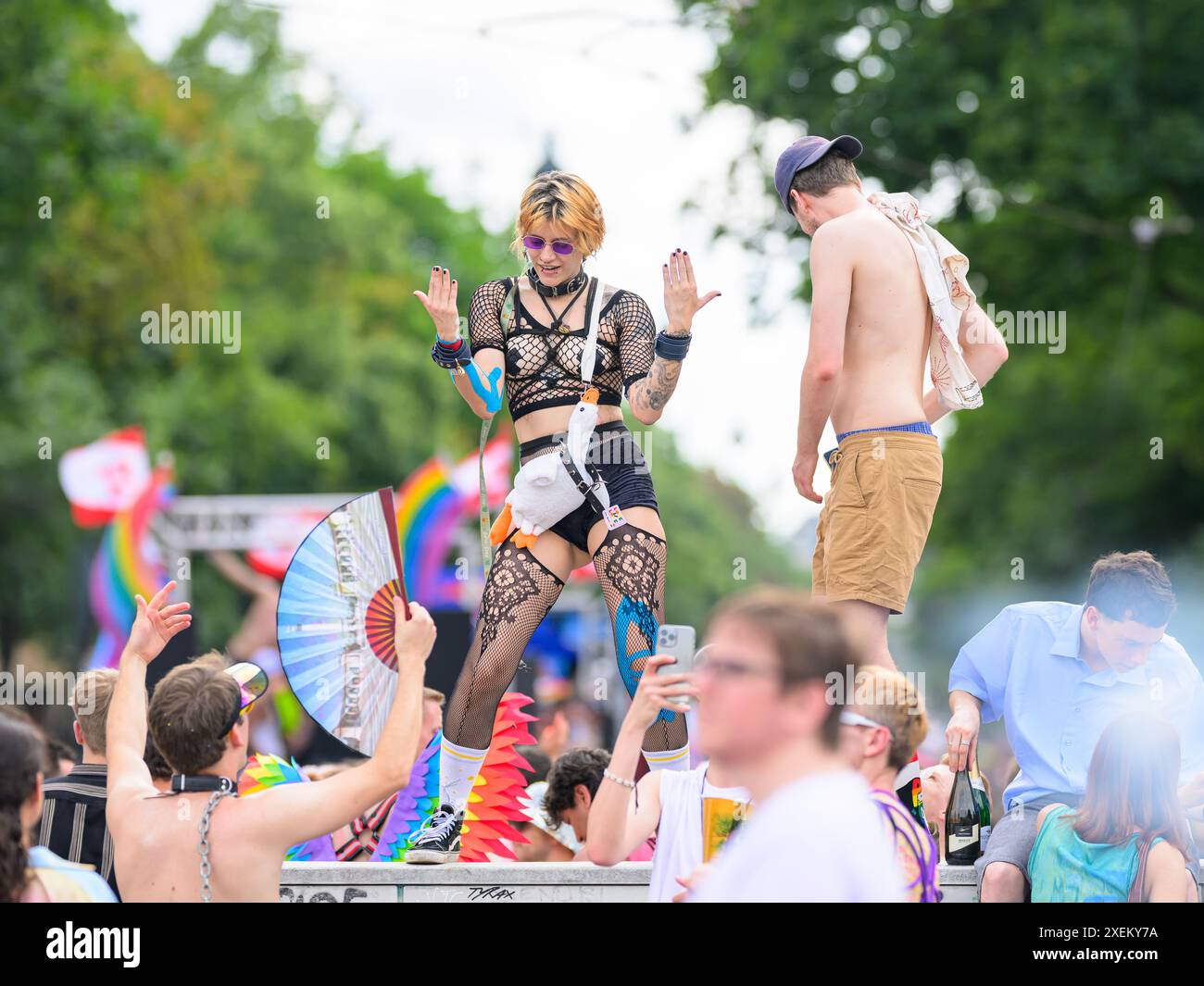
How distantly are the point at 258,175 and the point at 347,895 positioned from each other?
29.4 metres

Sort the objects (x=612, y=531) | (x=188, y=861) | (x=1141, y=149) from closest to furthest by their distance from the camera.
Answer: (x=188, y=861) → (x=612, y=531) → (x=1141, y=149)

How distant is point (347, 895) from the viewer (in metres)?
5.07

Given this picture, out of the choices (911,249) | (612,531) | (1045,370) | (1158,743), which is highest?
(1045,370)

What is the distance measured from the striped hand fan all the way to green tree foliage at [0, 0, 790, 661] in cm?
992

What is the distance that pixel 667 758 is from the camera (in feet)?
18.6

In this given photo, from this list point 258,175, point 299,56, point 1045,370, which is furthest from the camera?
point 299,56

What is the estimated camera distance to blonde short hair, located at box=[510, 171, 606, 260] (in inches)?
220

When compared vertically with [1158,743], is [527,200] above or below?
above

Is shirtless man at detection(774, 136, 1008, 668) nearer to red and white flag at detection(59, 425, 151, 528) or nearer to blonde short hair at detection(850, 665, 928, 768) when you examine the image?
blonde short hair at detection(850, 665, 928, 768)

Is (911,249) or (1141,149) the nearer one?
(911,249)

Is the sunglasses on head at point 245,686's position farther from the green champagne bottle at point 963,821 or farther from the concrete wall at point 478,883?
the green champagne bottle at point 963,821

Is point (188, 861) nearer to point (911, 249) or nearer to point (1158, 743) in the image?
point (1158, 743)

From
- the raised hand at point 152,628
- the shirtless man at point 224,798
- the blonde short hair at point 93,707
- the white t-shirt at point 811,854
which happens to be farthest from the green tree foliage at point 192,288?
the white t-shirt at point 811,854

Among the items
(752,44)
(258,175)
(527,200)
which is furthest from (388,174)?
(527,200)
